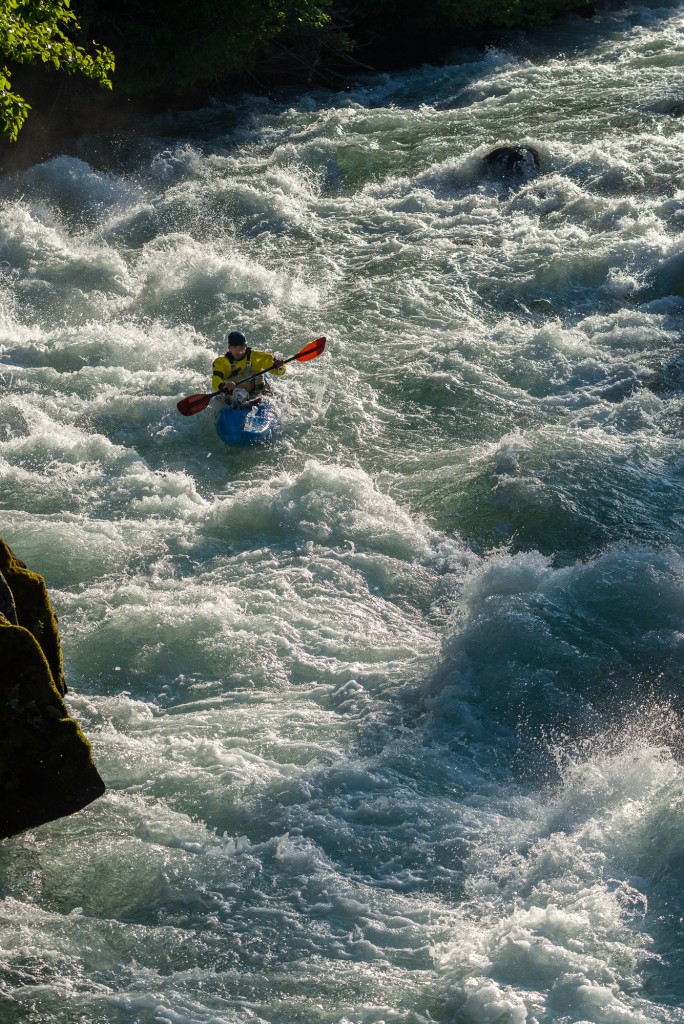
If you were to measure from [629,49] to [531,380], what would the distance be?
33.1 feet

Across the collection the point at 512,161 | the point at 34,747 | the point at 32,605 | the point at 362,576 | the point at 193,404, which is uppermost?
the point at 512,161

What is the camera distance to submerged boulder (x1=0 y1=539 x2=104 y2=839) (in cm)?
521

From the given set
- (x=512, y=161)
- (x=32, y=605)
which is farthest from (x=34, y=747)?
(x=512, y=161)

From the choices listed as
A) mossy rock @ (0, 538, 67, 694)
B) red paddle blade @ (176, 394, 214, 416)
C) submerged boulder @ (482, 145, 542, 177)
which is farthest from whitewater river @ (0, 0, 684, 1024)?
mossy rock @ (0, 538, 67, 694)

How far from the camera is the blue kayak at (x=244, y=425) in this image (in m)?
9.40

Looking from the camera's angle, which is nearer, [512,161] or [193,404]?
[193,404]

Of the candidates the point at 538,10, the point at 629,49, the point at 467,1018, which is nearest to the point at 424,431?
the point at 467,1018

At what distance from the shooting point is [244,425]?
942cm

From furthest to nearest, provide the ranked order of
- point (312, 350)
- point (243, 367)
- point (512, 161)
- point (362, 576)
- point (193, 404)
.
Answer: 1. point (512, 161)
2. point (312, 350)
3. point (243, 367)
4. point (193, 404)
5. point (362, 576)

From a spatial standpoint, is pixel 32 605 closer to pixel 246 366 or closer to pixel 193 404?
pixel 193 404

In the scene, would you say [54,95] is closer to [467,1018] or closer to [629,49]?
[629,49]

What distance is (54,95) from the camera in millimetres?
15438

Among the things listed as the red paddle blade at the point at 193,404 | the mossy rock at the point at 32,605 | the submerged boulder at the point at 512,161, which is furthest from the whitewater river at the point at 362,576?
the mossy rock at the point at 32,605

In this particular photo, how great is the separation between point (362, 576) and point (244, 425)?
2.25 metres
